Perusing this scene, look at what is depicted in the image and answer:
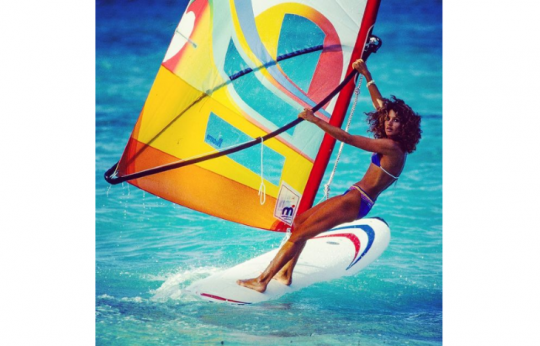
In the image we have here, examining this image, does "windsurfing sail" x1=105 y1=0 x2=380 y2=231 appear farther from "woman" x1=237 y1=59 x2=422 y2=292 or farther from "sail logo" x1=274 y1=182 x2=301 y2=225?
"woman" x1=237 y1=59 x2=422 y2=292

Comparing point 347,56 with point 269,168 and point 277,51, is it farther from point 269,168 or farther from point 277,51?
point 269,168

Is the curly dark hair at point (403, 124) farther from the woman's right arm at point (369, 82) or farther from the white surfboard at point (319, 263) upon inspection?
the white surfboard at point (319, 263)

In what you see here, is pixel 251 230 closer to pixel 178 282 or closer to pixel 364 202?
pixel 178 282

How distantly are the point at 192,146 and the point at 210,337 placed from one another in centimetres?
93

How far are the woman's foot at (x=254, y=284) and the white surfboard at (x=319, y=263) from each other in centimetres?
2

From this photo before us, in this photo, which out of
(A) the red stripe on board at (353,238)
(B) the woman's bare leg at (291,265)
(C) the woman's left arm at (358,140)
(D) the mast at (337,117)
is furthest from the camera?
(A) the red stripe on board at (353,238)

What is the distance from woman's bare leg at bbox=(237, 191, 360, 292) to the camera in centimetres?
414

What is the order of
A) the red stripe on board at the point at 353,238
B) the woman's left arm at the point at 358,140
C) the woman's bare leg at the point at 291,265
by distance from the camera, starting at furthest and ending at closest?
the red stripe on board at the point at 353,238, the woman's bare leg at the point at 291,265, the woman's left arm at the point at 358,140

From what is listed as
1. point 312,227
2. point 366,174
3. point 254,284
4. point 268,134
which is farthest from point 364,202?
point 254,284

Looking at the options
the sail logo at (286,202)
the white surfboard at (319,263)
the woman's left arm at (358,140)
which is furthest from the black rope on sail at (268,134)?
the white surfboard at (319,263)

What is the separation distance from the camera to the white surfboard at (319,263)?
4152mm

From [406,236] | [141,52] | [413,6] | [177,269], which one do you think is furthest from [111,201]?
[413,6]

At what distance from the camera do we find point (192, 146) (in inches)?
162

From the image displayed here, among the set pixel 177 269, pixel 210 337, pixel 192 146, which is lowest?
pixel 210 337
